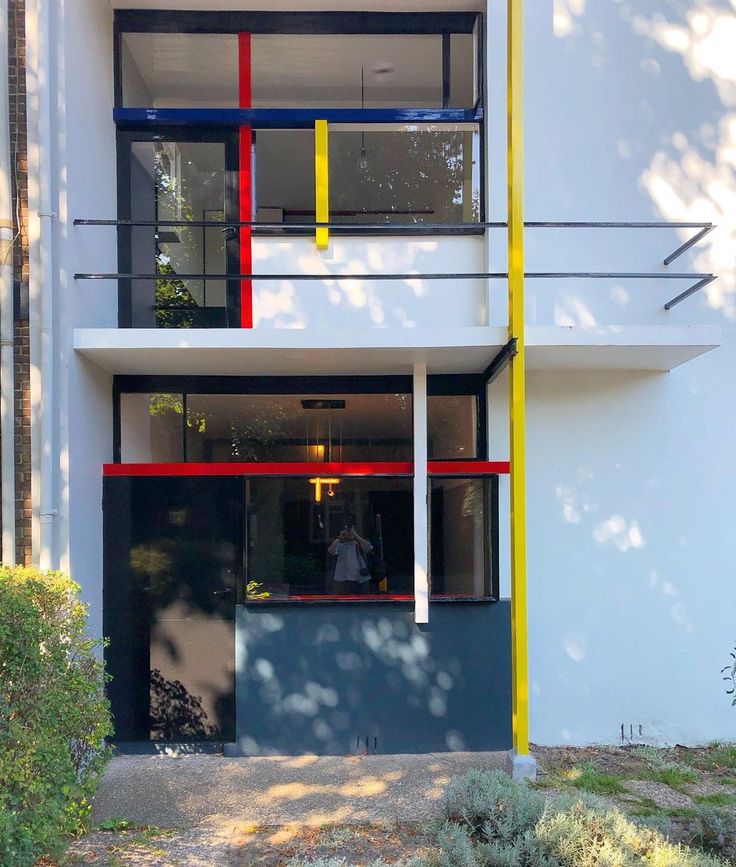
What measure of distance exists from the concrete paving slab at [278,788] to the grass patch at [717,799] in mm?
1476

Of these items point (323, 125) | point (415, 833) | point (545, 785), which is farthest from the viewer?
point (323, 125)

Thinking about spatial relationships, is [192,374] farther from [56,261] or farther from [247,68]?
[247,68]

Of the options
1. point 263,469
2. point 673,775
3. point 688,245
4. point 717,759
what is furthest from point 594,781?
point 688,245

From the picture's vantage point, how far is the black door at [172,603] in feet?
20.4

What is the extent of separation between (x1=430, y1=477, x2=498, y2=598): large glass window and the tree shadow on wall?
2297 mm

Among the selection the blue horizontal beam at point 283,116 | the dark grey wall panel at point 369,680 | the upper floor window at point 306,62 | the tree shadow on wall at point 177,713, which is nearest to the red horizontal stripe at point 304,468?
the dark grey wall panel at point 369,680

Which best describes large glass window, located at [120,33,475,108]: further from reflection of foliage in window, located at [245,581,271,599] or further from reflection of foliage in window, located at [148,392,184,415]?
reflection of foliage in window, located at [245,581,271,599]

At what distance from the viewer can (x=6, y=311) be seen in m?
5.31

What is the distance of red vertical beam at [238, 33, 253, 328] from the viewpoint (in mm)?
6258

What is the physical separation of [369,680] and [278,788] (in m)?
1.14

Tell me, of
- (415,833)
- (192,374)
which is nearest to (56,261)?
(192,374)

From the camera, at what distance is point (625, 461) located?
6.50m

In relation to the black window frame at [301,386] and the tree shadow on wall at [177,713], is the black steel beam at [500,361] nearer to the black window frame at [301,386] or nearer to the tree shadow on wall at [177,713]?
the black window frame at [301,386]

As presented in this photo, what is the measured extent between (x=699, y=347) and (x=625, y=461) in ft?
4.18
